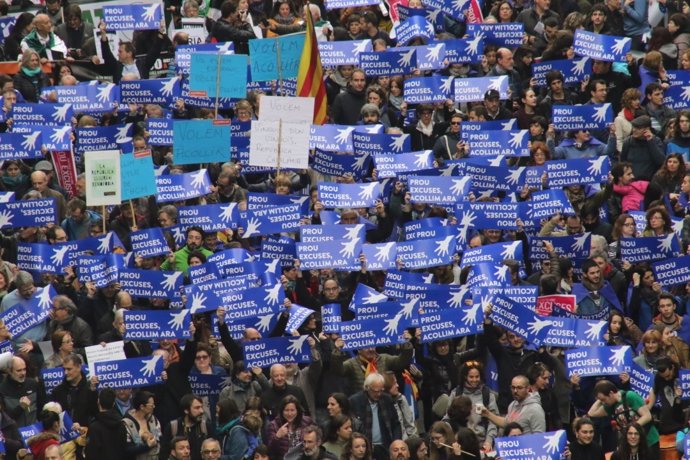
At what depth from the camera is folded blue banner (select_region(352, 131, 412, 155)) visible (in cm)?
2566

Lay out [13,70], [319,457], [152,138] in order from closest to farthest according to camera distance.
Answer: [319,457] < [152,138] < [13,70]

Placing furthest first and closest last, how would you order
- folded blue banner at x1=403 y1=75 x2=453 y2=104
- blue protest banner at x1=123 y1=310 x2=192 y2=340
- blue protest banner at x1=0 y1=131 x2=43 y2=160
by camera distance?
folded blue banner at x1=403 y1=75 x2=453 y2=104, blue protest banner at x1=0 y1=131 x2=43 y2=160, blue protest banner at x1=123 y1=310 x2=192 y2=340

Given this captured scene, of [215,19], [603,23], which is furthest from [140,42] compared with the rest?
[603,23]

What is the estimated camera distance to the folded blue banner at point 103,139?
26.8m

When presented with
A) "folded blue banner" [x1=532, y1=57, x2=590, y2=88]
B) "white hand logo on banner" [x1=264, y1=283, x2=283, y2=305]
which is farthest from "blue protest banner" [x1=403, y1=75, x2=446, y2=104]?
"white hand logo on banner" [x1=264, y1=283, x2=283, y2=305]

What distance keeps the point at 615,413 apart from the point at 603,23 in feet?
27.2

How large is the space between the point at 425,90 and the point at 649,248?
4204 millimetres

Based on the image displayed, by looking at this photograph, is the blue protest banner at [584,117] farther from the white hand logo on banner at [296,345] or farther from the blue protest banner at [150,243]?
the white hand logo on banner at [296,345]

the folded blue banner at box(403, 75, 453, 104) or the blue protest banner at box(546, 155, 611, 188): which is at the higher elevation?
the folded blue banner at box(403, 75, 453, 104)

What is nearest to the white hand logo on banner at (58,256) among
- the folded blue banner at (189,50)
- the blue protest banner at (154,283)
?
the blue protest banner at (154,283)

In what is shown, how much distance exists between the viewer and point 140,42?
1150 inches

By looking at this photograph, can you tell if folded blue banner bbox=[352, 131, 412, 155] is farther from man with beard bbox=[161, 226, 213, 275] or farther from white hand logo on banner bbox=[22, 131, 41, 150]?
white hand logo on banner bbox=[22, 131, 41, 150]

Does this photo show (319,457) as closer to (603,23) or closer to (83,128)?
(83,128)

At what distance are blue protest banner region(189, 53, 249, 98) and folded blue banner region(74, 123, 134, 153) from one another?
0.95 m
